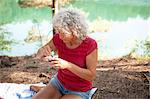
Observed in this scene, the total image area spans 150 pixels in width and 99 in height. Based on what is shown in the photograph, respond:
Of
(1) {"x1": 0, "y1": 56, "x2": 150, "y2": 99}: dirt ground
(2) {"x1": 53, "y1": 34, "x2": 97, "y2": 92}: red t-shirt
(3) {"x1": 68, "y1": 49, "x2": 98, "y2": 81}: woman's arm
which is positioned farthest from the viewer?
(1) {"x1": 0, "y1": 56, "x2": 150, "y2": 99}: dirt ground

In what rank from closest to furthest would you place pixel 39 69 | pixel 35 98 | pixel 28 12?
1. pixel 35 98
2. pixel 39 69
3. pixel 28 12

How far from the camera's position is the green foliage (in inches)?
246

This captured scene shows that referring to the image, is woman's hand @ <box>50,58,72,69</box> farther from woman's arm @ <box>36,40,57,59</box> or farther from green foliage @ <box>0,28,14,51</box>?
green foliage @ <box>0,28,14,51</box>

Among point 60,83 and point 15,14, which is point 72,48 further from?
point 15,14

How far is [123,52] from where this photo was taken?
6309mm

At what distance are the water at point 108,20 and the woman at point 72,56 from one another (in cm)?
319

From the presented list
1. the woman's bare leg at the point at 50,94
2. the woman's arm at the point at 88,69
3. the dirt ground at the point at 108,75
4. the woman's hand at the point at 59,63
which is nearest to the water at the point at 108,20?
the dirt ground at the point at 108,75

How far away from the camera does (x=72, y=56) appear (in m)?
2.57

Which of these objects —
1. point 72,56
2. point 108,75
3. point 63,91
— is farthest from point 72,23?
point 108,75

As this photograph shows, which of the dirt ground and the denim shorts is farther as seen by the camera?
the dirt ground

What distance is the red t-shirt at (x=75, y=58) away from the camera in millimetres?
2521

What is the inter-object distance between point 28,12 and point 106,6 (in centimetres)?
266

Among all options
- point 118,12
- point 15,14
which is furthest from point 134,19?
point 15,14

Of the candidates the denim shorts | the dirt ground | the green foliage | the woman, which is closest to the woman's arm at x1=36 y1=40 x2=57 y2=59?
the woman
